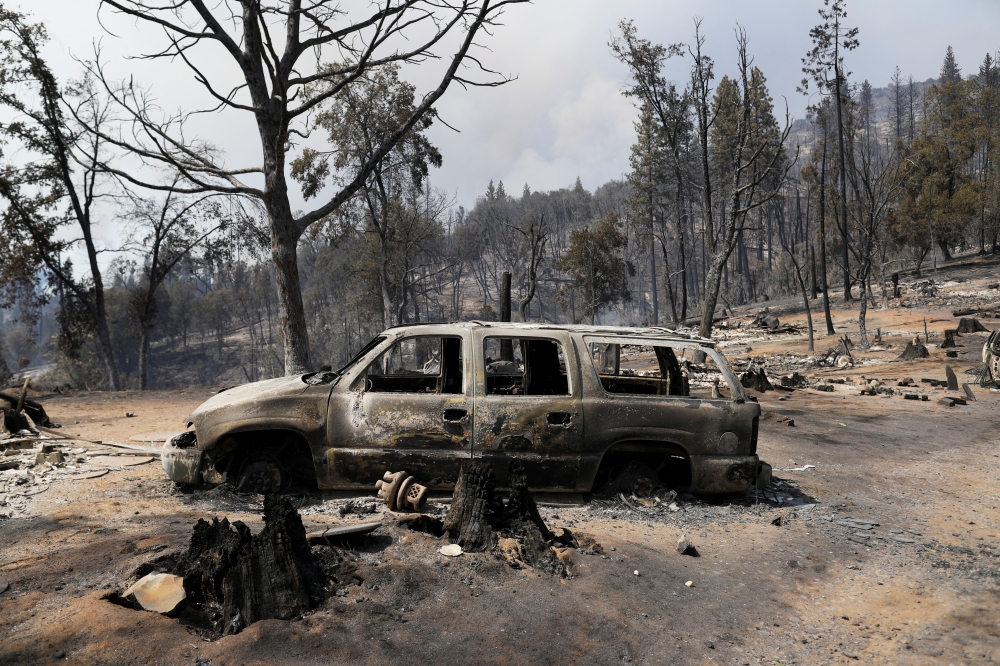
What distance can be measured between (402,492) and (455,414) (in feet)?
2.59

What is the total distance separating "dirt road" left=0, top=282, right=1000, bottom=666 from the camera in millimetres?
3299

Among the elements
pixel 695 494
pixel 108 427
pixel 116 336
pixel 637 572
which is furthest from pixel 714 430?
pixel 116 336

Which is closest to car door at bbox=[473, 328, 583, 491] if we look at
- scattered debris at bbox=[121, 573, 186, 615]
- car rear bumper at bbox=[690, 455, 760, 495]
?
car rear bumper at bbox=[690, 455, 760, 495]

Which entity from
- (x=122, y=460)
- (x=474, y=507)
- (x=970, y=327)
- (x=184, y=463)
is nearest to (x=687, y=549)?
(x=474, y=507)

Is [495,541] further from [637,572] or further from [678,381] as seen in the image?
[678,381]

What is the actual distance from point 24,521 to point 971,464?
A: 34.7 feet

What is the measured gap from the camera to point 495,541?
4.60m

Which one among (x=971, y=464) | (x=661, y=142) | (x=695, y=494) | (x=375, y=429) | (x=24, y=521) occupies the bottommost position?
(x=971, y=464)

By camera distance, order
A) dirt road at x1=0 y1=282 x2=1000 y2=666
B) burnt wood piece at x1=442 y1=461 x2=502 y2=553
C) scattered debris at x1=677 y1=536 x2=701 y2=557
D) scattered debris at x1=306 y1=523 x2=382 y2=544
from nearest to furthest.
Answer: dirt road at x1=0 y1=282 x2=1000 y2=666
scattered debris at x1=306 y1=523 x2=382 y2=544
burnt wood piece at x1=442 y1=461 x2=502 y2=553
scattered debris at x1=677 y1=536 x2=701 y2=557

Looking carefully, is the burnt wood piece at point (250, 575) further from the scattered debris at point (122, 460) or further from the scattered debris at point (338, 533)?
the scattered debris at point (122, 460)

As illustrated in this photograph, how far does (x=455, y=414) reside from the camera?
5508 millimetres

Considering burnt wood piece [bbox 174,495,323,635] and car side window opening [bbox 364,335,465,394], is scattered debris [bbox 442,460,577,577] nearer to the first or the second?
burnt wood piece [bbox 174,495,323,635]

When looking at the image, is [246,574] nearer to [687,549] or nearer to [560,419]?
[560,419]

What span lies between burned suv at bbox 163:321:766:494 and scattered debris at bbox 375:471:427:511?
13 centimetres
